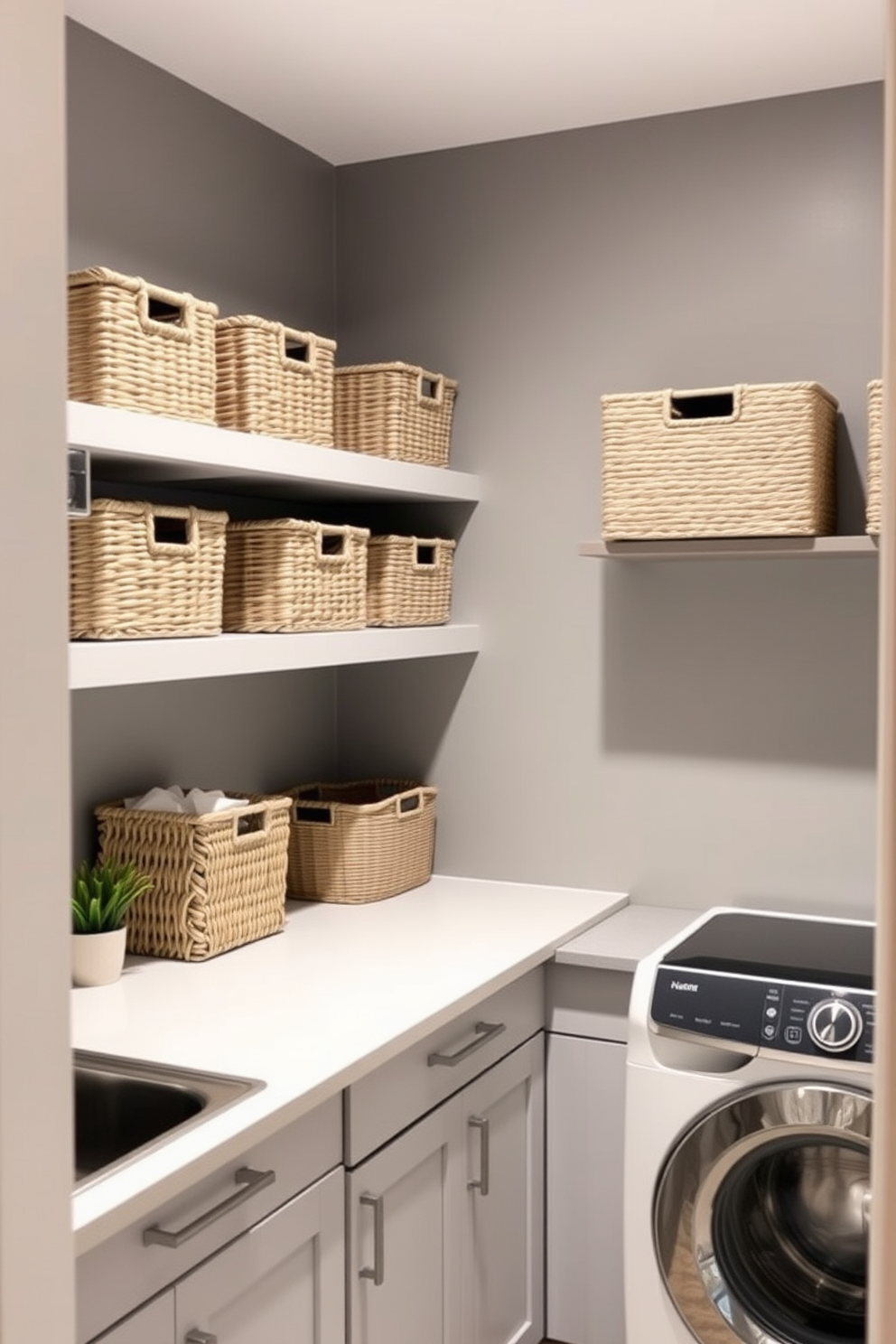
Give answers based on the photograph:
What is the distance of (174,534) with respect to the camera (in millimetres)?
2330

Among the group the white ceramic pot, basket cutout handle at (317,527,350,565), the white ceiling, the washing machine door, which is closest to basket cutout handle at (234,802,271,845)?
the white ceramic pot

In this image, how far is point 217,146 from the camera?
273 cm

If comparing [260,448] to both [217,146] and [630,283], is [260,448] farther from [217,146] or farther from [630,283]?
[630,283]

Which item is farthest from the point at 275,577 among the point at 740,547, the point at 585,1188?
the point at 585,1188

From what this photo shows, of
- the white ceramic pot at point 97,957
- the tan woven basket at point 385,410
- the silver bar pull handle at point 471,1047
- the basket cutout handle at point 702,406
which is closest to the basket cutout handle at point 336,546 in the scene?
the tan woven basket at point 385,410

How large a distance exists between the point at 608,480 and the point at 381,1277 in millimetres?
1481

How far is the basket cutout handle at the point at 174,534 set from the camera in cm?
210

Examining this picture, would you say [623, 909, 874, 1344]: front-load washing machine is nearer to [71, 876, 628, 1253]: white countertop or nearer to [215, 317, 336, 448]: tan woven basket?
[71, 876, 628, 1253]: white countertop

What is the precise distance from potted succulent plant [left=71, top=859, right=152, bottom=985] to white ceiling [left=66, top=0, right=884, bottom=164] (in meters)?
1.49

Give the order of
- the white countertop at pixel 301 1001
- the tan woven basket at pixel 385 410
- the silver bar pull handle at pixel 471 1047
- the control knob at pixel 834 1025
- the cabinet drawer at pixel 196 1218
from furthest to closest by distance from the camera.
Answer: the tan woven basket at pixel 385 410
the silver bar pull handle at pixel 471 1047
the control knob at pixel 834 1025
the white countertop at pixel 301 1001
the cabinet drawer at pixel 196 1218

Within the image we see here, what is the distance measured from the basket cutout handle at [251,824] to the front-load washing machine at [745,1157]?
74 centimetres

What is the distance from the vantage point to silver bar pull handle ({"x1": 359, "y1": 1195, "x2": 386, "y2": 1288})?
1.96 m

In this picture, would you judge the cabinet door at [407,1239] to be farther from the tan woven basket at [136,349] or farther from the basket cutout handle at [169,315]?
the basket cutout handle at [169,315]

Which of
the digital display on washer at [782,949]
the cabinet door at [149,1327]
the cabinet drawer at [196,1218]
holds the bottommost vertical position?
the cabinet door at [149,1327]
